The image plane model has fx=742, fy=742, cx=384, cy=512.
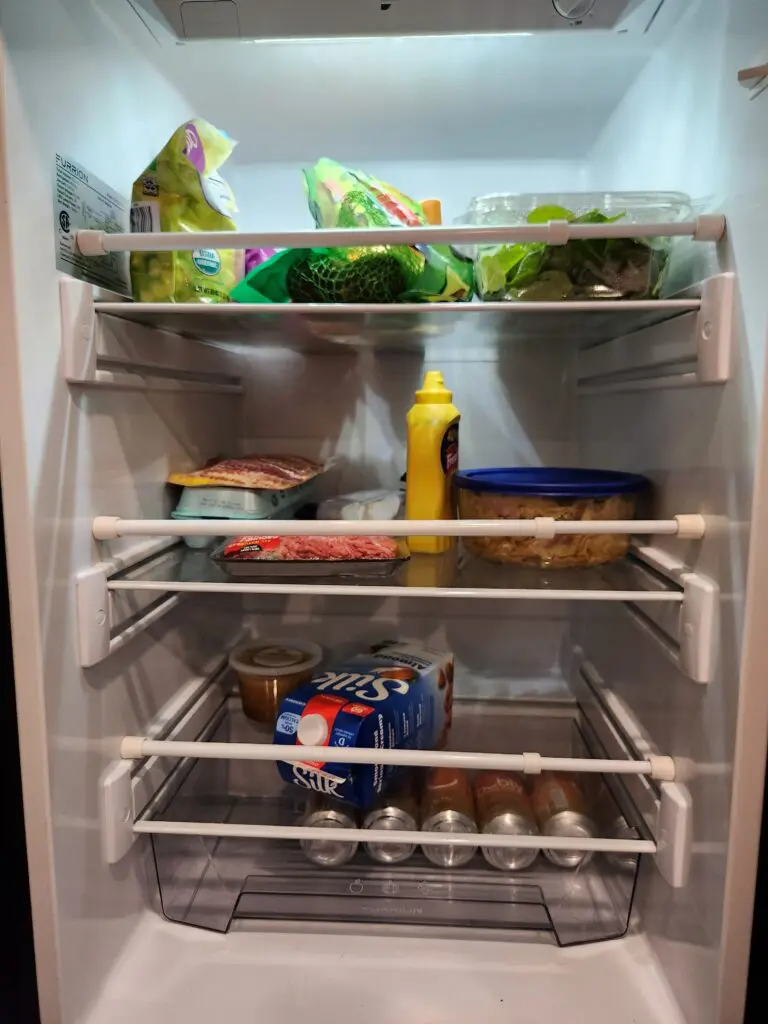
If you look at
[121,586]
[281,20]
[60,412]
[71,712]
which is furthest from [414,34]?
[71,712]

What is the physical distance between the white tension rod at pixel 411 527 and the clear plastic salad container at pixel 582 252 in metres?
0.27

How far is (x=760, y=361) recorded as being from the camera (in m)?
0.64

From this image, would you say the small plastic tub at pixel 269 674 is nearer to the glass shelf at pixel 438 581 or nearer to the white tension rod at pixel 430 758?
the glass shelf at pixel 438 581

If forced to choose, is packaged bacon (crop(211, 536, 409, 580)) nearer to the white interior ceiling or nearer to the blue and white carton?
the blue and white carton

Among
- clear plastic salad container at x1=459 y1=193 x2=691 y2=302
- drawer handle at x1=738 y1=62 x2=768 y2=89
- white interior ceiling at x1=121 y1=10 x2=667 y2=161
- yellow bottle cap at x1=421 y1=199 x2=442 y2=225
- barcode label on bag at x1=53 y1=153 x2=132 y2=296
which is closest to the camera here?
drawer handle at x1=738 y1=62 x2=768 y2=89

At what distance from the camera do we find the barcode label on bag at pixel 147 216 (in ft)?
2.83

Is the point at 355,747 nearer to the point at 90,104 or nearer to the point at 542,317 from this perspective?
the point at 542,317

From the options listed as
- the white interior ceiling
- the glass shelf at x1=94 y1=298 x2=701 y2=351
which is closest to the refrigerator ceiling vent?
the white interior ceiling

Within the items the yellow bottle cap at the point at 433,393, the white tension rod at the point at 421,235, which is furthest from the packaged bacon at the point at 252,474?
the white tension rod at the point at 421,235

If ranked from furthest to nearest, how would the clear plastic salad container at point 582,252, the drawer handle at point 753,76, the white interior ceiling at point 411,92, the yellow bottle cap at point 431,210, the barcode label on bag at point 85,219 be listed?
the yellow bottle cap at point 431,210 → the white interior ceiling at point 411,92 → the clear plastic salad container at point 582,252 → the barcode label on bag at point 85,219 → the drawer handle at point 753,76

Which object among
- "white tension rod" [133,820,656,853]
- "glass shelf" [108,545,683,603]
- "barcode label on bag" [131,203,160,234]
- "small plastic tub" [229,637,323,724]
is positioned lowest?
"white tension rod" [133,820,656,853]

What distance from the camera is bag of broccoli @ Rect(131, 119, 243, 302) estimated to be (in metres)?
0.86

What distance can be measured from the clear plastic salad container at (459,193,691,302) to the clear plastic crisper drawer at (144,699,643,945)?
0.65m

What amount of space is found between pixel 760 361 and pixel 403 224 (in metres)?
0.49
